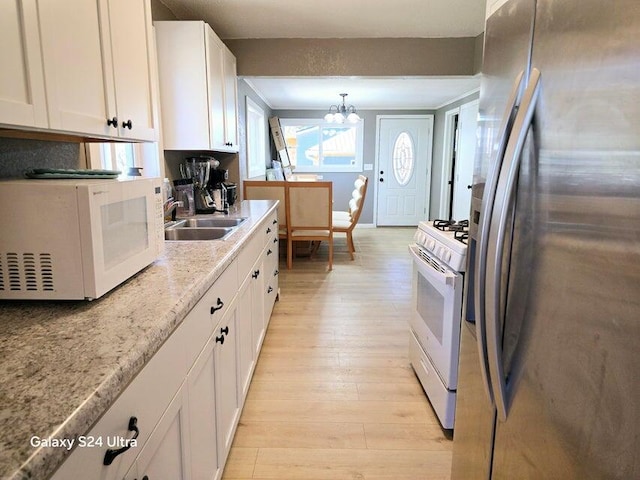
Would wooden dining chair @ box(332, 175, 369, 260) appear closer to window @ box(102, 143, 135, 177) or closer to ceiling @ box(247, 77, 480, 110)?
ceiling @ box(247, 77, 480, 110)

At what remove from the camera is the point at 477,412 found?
1223mm

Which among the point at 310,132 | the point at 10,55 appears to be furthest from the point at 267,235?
the point at 310,132

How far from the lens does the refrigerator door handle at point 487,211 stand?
92cm

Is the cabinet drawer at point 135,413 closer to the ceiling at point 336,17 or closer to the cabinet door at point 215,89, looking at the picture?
the cabinet door at point 215,89

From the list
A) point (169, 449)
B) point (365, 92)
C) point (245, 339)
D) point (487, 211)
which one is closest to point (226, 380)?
point (245, 339)

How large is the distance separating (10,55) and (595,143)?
120cm

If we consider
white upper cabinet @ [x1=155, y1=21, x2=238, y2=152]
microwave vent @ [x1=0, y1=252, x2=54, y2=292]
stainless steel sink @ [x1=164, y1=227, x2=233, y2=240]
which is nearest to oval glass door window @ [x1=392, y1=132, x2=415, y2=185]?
white upper cabinet @ [x1=155, y1=21, x2=238, y2=152]

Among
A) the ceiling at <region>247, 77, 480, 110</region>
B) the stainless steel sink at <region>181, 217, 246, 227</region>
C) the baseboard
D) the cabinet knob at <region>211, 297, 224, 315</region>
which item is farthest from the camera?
the baseboard

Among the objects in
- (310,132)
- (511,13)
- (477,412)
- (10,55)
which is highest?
(310,132)

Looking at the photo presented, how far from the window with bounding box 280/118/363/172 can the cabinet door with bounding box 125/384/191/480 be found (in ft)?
22.7

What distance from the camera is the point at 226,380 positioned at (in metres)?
1.57

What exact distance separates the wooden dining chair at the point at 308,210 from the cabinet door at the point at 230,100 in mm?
1075

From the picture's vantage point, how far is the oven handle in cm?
174

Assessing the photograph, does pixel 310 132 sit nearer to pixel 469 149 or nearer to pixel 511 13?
pixel 469 149
